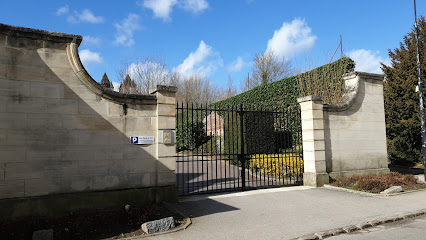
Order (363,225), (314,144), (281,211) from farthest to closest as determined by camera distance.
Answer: (314,144) < (281,211) < (363,225)

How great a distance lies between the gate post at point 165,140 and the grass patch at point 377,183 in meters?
5.49

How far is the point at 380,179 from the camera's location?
924 cm

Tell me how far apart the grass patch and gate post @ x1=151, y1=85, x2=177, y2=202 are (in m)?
5.49

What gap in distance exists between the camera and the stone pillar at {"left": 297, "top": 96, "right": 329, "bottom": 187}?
31.1 feet

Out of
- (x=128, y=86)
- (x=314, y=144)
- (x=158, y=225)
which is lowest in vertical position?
(x=158, y=225)

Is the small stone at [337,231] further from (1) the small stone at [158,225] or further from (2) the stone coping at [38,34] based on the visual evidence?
(2) the stone coping at [38,34]

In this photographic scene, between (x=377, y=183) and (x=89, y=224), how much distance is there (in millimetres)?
8206

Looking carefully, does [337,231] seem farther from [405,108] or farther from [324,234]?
[405,108]

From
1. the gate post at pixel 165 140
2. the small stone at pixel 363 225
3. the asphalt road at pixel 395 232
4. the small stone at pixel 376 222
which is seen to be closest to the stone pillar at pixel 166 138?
the gate post at pixel 165 140

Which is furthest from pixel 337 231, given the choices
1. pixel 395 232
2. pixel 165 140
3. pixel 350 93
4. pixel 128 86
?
pixel 128 86

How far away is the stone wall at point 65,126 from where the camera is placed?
5879 mm

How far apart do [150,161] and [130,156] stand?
1.69 feet

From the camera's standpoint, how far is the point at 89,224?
5270 millimetres

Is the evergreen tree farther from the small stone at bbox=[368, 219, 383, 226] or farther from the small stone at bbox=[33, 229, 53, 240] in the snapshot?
the small stone at bbox=[33, 229, 53, 240]
